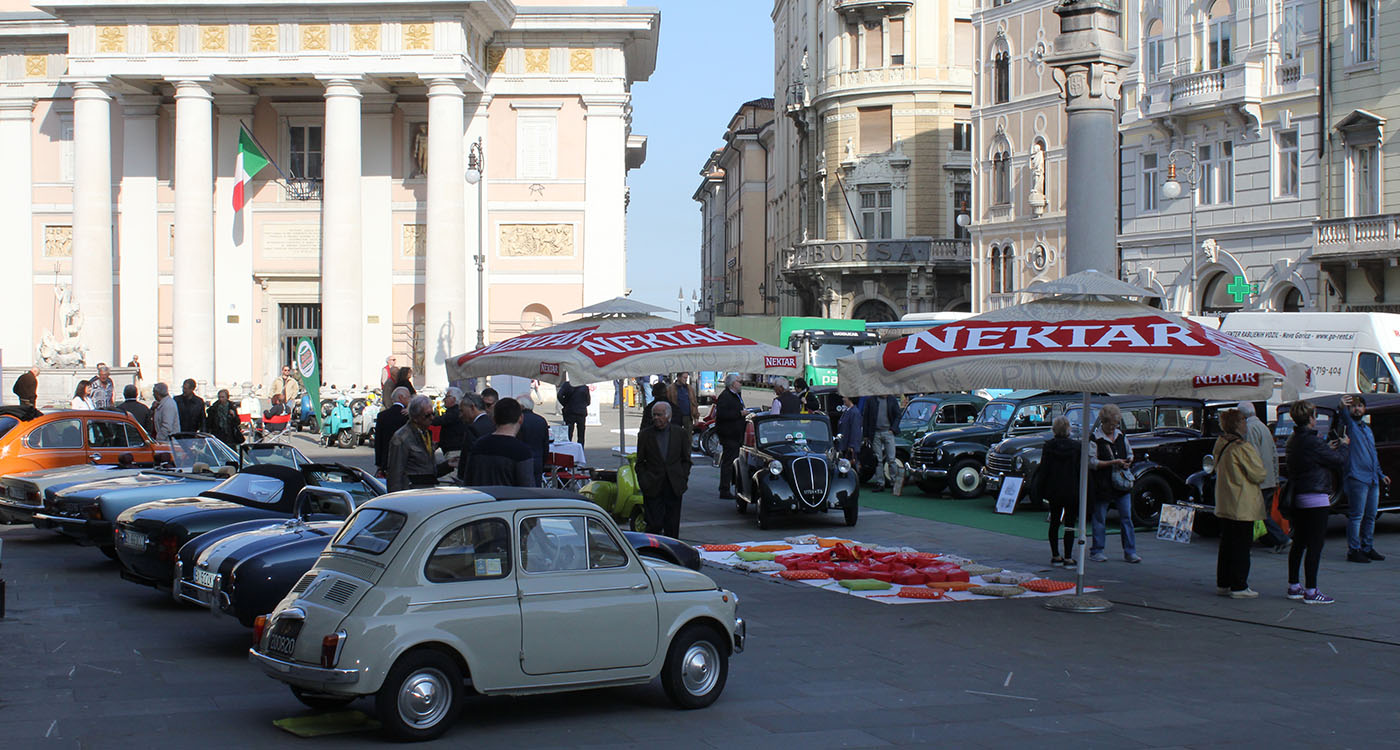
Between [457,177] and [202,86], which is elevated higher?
[202,86]

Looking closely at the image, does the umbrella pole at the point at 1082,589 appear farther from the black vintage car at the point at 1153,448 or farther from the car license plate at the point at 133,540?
the car license plate at the point at 133,540

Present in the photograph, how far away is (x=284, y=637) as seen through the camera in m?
8.15

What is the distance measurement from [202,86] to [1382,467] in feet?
120

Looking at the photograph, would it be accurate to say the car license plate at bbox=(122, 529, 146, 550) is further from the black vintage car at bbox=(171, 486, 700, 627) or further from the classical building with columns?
the classical building with columns

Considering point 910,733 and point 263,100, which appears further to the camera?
point 263,100

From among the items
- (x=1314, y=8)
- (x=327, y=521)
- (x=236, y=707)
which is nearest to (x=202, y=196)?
(x=1314, y=8)

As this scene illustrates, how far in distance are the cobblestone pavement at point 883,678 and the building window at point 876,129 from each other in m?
48.4

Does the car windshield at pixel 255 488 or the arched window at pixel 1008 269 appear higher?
the arched window at pixel 1008 269

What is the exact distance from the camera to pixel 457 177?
43719 millimetres

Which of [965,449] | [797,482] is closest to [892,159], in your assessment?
[965,449]

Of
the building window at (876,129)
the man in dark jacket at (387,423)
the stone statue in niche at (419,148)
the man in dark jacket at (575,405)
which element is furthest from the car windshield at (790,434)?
the building window at (876,129)

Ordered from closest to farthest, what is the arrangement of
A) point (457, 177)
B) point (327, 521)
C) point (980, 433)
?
point (327, 521)
point (980, 433)
point (457, 177)

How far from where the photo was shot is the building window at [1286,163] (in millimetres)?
38188

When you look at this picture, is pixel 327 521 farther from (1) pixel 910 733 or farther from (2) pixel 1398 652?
(2) pixel 1398 652
